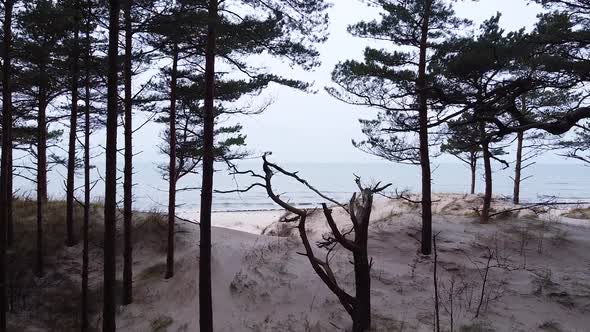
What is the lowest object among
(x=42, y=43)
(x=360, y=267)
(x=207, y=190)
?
(x=360, y=267)

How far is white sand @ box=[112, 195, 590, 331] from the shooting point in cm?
916

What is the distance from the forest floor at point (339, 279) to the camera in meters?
9.24

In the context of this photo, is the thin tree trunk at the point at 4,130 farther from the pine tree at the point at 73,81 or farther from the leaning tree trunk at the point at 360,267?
the leaning tree trunk at the point at 360,267

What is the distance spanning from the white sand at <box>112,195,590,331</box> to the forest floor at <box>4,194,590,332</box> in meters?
0.03

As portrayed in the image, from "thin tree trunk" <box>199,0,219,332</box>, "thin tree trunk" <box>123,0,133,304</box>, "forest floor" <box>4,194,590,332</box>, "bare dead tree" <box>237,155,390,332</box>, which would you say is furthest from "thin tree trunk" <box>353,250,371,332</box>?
"thin tree trunk" <box>123,0,133,304</box>

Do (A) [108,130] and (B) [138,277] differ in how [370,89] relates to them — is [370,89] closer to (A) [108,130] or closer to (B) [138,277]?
(A) [108,130]

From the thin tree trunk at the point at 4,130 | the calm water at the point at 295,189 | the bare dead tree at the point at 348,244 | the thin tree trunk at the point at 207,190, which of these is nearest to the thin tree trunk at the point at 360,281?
the bare dead tree at the point at 348,244

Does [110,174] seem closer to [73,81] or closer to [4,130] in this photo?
[4,130]

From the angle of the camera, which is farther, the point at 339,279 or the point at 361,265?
the point at 339,279

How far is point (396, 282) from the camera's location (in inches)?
420

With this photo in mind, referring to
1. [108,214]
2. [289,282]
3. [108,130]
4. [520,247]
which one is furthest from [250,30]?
[520,247]

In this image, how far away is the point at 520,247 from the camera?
1233cm

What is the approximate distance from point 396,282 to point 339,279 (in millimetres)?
1512

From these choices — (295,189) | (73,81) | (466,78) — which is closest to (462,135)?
(466,78)
